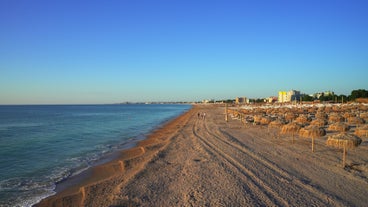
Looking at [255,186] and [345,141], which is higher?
[345,141]

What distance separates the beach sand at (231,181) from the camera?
6.88 metres

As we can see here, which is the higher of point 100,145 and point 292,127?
point 292,127

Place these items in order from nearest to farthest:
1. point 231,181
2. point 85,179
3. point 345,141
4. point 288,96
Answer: point 231,181 < point 345,141 < point 85,179 < point 288,96

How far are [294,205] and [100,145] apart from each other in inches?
601

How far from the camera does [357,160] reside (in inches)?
413

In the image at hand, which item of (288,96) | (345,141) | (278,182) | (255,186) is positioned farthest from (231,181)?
(288,96)

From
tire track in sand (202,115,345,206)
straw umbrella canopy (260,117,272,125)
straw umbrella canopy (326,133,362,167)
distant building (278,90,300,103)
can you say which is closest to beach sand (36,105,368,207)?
tire track in sand (202,115,345,206)

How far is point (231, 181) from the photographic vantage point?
8.23 m

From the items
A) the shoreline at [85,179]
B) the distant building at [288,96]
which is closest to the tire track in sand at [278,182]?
the shoreline at [85,179]

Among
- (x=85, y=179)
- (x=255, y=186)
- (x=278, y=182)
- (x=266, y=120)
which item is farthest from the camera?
(x=266, y=120)

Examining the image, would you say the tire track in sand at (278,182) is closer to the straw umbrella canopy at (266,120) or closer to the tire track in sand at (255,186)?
the tire track in sand at (255,186)

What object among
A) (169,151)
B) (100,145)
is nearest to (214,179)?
(169,151)

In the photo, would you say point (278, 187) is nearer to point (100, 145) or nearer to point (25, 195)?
point (25, 195)

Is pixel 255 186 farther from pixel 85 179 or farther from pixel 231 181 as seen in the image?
pixel 85 179
